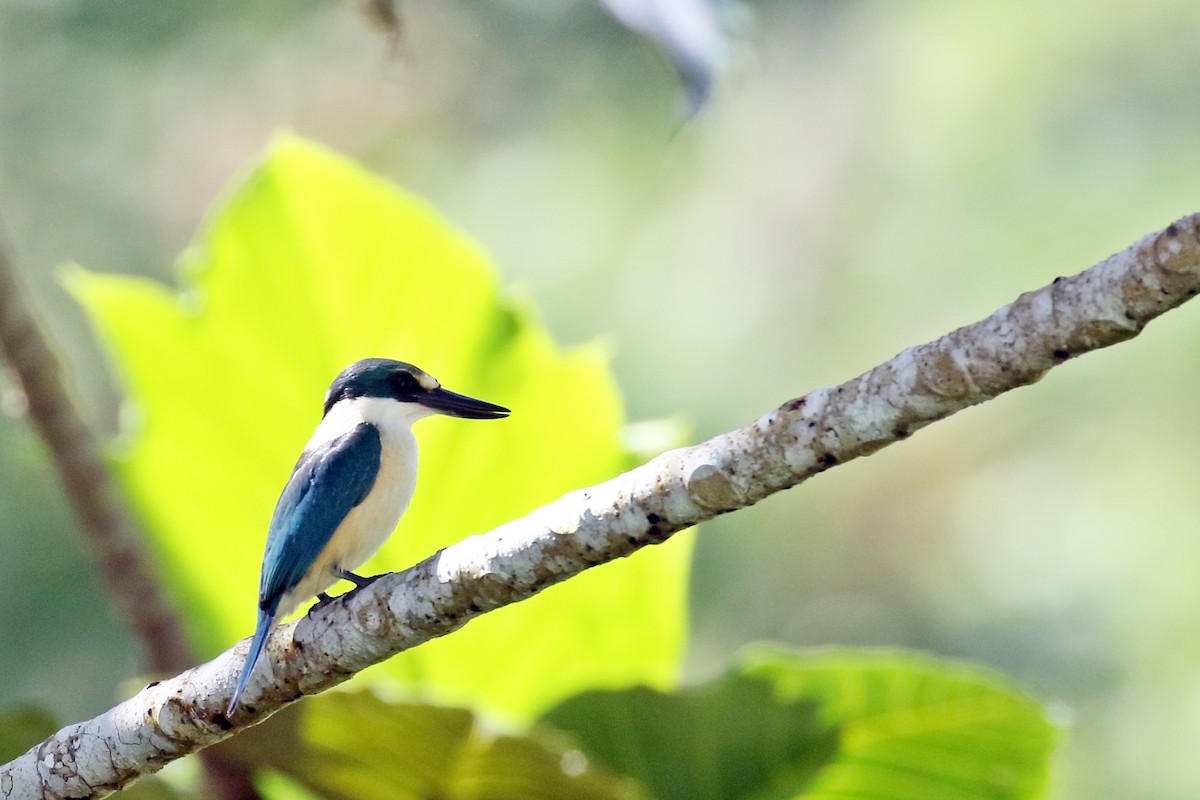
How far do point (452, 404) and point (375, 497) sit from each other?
283mm

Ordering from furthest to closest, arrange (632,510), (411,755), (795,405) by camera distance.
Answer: (411,755), (632,510), (795,405)

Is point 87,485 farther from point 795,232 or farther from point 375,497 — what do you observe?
point 795,232

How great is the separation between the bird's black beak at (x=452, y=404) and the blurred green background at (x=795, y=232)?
13.9ft

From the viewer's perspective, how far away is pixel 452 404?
2934mm

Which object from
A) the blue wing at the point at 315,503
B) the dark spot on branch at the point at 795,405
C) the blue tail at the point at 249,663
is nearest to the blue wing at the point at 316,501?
the blue wing at the point at 315,503

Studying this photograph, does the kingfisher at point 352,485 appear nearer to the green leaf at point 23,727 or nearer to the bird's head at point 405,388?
the bird's head at point 405,388

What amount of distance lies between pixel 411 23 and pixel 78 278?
278 inches

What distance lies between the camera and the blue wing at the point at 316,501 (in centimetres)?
267

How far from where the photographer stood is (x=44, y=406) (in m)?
3.54

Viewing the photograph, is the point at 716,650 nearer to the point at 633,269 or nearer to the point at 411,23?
the point at 633,269

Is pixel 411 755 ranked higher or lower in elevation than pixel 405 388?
lower

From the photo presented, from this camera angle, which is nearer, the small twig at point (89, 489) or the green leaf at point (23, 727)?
the green leaf at point (23, 727)

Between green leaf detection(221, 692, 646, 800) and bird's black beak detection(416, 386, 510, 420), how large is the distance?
2.06 feet

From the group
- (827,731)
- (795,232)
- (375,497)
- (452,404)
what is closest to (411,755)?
(375,497)
